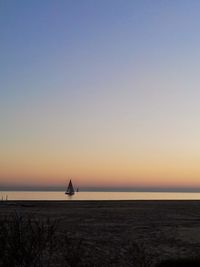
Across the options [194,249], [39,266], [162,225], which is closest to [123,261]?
[194,249]

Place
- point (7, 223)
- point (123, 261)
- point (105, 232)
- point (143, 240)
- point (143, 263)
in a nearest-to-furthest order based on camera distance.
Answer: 1. point (7, 223)
2. point (143, 263)
3. point (123, 261)
4. point (143, 240)
5. point (105, 232)

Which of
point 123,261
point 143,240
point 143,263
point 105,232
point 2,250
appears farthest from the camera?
point 105,232

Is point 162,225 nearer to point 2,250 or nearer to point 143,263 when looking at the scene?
point 143,263

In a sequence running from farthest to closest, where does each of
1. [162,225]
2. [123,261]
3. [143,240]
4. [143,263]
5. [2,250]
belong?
[162,225] < [143,240] < [123,261] < [143,263] < [2,250]

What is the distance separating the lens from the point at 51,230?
27.7 feet

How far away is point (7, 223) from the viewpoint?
918cm

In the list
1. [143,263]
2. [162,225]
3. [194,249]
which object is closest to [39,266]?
[143,263]

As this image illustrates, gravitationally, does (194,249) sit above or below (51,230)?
below

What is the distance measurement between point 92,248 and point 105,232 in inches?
221

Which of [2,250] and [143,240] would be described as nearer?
[2,250]

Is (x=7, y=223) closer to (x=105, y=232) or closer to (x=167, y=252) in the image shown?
(x=167, y=252)

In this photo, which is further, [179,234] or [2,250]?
[179,234]

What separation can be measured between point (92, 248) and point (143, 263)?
369 inches

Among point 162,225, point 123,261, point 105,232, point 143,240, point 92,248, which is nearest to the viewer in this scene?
point 123,261
